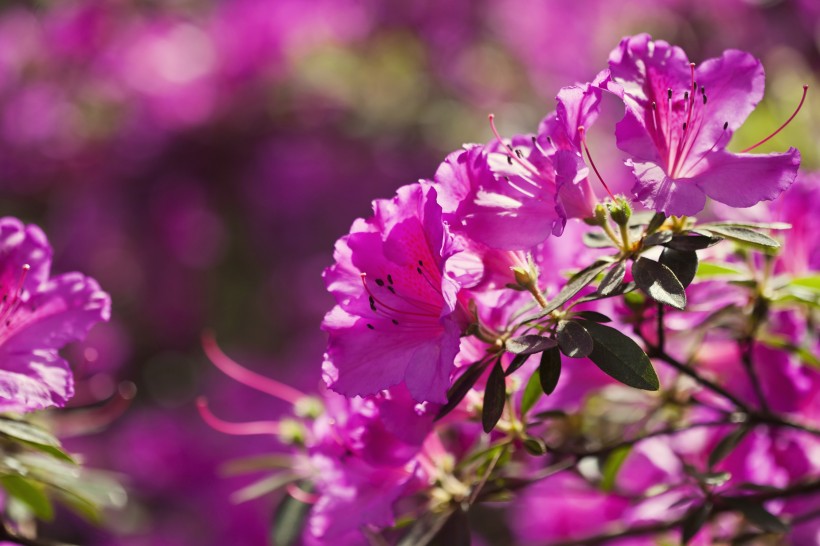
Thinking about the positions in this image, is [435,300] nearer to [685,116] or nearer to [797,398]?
[685,116]

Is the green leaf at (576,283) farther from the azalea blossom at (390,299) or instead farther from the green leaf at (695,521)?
the green leaf at (695,521)

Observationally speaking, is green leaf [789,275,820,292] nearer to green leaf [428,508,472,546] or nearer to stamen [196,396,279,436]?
green leaf [428,508,472,546]

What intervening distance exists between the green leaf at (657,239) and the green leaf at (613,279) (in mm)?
26

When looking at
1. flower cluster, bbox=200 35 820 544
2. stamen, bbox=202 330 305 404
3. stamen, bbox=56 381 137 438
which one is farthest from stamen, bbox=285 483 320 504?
stamen, bbox=56 381 137 438

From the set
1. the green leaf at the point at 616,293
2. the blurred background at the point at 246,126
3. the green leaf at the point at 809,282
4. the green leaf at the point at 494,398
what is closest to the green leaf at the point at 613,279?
the green leaf at the point at 616,293

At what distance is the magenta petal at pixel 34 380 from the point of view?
36.6 inches

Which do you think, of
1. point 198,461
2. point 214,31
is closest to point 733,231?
point 198,461

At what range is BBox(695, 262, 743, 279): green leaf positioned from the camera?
102 centimetres

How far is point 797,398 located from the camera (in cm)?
118

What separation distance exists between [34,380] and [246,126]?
2176mm

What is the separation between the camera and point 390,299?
902 mm

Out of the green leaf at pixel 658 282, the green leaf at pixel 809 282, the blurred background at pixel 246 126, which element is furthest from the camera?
the blurred background at pixel 246 126

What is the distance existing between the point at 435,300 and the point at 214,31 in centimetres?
245

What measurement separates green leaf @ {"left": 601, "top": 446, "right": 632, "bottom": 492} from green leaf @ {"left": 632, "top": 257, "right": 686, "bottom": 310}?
11.8 inches
